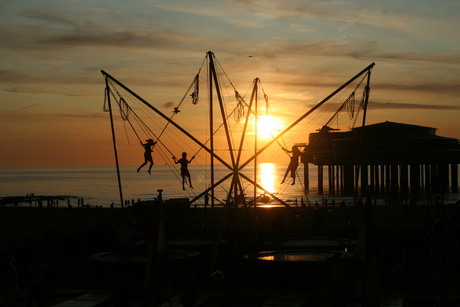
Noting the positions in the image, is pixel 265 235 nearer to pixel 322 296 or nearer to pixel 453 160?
pixel 322 296

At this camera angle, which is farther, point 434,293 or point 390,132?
→ point 390,132

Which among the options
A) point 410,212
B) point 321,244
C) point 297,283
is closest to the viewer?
point 297,283

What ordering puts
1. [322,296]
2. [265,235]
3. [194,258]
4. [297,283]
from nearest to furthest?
[322,296]
[297,283]
[194,258]
[265,235]

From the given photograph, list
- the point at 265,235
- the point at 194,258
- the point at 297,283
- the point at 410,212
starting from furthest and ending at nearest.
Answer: the point at 410,212, the point at 265,235, the point at 194,258, the point at 297,283

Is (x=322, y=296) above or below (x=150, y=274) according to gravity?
below

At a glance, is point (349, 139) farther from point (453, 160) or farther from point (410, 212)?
point (410, 212)

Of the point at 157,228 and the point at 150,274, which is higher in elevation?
the point at 157,228

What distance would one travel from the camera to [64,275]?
76.5 ft

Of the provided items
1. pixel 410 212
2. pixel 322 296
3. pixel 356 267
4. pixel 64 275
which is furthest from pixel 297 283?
pixel 410 212

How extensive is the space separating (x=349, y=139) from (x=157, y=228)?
227ft

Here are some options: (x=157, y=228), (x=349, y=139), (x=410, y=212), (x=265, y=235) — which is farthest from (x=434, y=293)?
(x=349, y=139)

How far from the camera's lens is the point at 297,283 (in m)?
20.0

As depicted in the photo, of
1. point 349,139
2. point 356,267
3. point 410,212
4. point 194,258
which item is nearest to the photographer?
point 356,267

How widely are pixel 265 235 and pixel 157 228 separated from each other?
640 inches
